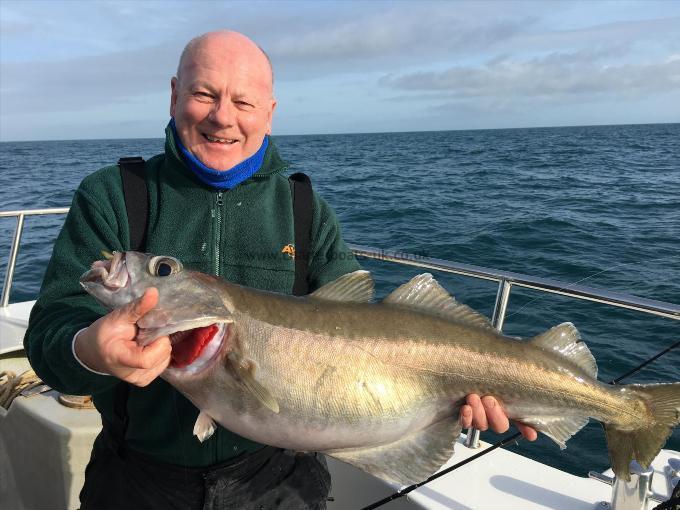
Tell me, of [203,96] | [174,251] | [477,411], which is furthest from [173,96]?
[477,411]

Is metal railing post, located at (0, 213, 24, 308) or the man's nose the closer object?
the man's nose

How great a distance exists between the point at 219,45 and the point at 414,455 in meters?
2.30

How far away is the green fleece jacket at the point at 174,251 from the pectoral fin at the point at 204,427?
200 mm

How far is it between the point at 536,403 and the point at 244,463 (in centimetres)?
148

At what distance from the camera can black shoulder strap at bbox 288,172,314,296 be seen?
118 inches

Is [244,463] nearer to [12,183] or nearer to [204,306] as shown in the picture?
[204,306]

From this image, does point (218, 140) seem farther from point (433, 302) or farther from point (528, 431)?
point (528, 431)

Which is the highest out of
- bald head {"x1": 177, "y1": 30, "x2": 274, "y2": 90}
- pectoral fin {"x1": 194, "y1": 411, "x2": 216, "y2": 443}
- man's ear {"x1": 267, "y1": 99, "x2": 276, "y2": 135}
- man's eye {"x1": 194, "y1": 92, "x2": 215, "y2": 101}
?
bald head {"x1": 177, "y1": 30, "x2": 274, "y2": 90}

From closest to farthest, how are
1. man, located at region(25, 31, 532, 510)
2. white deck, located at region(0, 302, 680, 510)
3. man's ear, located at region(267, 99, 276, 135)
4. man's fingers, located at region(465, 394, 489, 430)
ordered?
man, located at region(25, 31, 532, 510)
man's fingers, located at region(465, 394, 489, 430)
man's ear, located at region(267, 99, 276, 135)
white deck, located at region(0, 302, 680, 510)

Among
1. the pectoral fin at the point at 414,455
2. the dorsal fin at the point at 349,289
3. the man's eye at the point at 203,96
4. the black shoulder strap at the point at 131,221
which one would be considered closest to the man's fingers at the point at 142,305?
the black shoulder strap at the point at 131,221

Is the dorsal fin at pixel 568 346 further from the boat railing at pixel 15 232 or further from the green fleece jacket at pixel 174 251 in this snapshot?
the boat railing at pixel 15 232

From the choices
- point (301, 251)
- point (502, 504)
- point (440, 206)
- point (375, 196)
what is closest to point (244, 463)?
point (301, 251)

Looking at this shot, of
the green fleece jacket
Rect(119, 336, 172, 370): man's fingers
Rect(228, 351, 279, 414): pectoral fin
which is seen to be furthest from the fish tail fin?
Rect(119, 336, 172, 370): man's fingers

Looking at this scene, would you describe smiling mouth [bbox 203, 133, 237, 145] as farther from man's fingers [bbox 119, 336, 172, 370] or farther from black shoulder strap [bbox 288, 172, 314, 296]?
man's fingers [bbox 119, 336, 172, 370]
